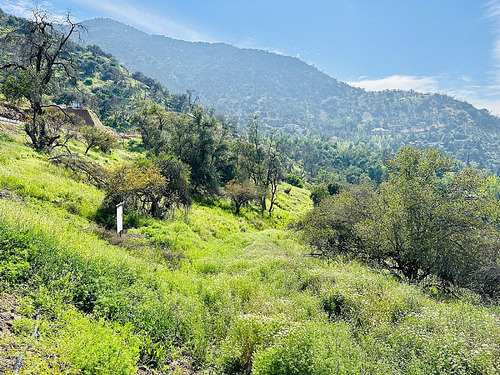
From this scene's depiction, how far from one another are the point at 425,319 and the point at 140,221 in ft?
49.8

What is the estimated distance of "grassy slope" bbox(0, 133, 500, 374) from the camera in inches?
216

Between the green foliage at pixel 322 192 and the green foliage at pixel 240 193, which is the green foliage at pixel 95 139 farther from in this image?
the green foliage at pixel 322 192

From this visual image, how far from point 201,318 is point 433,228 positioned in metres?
13.5

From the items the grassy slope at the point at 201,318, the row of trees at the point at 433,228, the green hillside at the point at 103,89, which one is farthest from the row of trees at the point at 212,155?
the green hillside at the point at 103,89

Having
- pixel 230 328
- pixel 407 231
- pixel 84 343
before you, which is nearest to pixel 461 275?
pixel 407 231

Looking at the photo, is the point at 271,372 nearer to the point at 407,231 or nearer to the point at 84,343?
the point at 84,343

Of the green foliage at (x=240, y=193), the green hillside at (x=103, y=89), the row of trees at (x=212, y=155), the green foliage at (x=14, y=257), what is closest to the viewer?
the green foliage at (x=14, y=257)

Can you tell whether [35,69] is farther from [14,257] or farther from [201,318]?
[201,318]

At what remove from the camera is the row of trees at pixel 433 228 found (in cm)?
1440

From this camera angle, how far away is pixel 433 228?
1510cm

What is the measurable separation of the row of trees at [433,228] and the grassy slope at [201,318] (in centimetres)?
412

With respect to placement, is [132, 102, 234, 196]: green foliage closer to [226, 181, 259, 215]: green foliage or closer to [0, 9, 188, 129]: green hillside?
[226, 181, 259, 215]: green foliage

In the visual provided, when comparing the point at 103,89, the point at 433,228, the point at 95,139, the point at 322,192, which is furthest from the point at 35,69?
the point at 103,89

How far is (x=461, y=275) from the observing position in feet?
46.3
